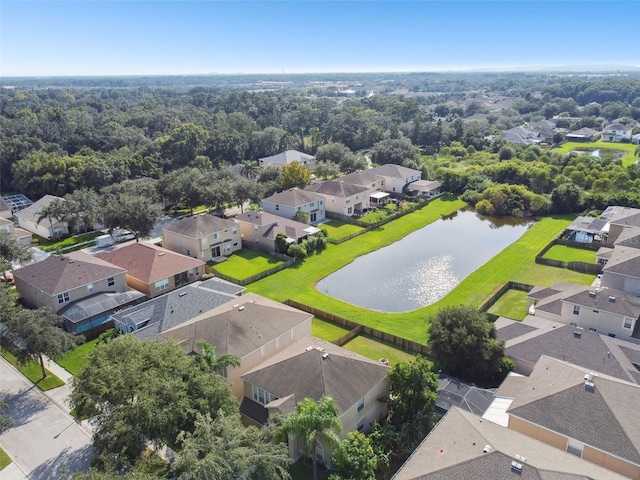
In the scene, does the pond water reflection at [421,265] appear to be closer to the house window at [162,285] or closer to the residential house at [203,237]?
the residential house at [203,237]

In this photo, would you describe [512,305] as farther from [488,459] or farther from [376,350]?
[488,459]

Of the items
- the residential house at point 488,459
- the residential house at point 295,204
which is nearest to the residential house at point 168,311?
the residential house at point 488,459

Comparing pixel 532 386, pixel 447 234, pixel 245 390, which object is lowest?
pixel 447 234

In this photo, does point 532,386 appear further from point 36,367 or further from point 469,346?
point 36,367

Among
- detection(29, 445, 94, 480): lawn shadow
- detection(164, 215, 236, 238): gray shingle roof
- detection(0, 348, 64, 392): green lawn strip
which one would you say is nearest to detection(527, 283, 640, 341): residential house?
detection(29, 445, 94, 480): lawn shadow

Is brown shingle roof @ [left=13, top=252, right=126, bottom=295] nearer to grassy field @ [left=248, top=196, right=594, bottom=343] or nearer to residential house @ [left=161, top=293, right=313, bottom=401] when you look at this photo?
residential house @ [left=161, top=293, right=313, bottom=401]

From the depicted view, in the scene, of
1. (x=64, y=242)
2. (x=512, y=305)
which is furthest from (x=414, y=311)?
(x=64, y=242)

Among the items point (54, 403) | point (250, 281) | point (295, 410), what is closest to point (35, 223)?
point (250, 281)
